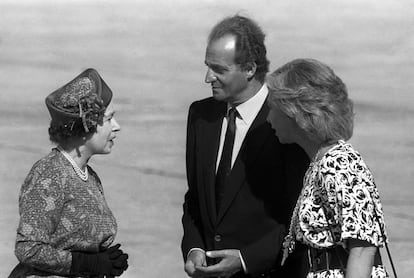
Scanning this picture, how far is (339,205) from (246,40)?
1.04 metres

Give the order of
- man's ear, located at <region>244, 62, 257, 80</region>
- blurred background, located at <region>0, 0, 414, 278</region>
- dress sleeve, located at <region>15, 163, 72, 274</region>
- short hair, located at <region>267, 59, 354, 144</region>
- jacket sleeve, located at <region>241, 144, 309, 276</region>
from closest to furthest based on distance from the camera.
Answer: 1. short hair, located at <region>267, 59, 354, 144</region>
2. dress sleeve, located at <region>15, 163, 72, 274</region>
3. jacket sleeve, located at <region>241, 144, 309, 276</region>
4. man's ear, located at <region>244, 62, 257, 80</region>
5. blurred background, located at <region>0, 0, 414, 278</region>

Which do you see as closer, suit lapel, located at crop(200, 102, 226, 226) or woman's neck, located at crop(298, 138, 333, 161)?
woman's neck, located at crop(298, 138, 333, 161)

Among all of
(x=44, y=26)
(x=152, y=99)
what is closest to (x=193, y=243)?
(x=152, y=99)

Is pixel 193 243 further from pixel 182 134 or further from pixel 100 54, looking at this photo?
pixel 100 54

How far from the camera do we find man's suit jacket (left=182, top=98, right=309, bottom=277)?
183 inches

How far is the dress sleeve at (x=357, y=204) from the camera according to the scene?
3.93m

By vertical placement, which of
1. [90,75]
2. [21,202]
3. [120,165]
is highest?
[90,75]

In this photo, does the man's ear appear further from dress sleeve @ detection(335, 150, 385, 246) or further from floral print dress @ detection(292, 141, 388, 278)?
dress sleeve @ detection(335, 150, 385, 246)

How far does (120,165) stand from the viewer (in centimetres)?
898

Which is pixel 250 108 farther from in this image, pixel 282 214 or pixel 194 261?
pixel 194 261

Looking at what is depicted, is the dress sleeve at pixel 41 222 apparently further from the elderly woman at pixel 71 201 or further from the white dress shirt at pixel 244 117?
the white dress shirt at pixel 244 117

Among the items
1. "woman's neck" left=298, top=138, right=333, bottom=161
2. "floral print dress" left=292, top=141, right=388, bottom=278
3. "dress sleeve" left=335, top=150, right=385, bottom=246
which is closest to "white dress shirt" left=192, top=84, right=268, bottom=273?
"woman's neck" left=298, top=138, right=333, bottom=161

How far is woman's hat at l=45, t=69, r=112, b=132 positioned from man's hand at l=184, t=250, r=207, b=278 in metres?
0.74

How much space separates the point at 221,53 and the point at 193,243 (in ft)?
2.59
